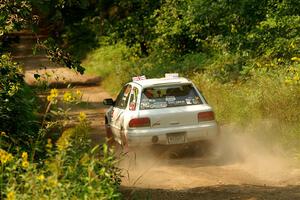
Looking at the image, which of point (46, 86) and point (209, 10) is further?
point (209, 10)

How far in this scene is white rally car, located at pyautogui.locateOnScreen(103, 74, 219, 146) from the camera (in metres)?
12.0

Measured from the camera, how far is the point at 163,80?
1276 cm

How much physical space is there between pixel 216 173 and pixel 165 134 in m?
1.49

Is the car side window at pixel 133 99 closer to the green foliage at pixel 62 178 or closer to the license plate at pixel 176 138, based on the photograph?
the license plate at pixel 176 138

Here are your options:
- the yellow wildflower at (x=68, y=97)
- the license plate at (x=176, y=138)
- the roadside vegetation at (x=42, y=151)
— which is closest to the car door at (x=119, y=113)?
the license plate at (x=176, y=138)

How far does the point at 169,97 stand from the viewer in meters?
12.5

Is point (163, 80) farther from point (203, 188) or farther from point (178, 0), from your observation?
point (178, 0)

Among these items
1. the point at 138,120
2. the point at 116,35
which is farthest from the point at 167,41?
the point at 138,120

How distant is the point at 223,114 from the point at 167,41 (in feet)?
34.4

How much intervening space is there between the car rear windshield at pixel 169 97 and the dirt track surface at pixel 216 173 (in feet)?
3.10

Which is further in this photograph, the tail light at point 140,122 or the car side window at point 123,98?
the car side window at point 123,98

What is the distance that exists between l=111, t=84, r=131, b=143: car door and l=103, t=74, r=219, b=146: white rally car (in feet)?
0.07

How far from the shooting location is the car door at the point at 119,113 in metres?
12.8

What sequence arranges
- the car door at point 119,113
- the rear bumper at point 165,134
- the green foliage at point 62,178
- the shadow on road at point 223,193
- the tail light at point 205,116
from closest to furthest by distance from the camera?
the green foliage at point 62,178 → the shadow on road at point 223,193 → the rear bumper at point 165,134 → the tail light at point 205,116 → the car door at point 119,113
